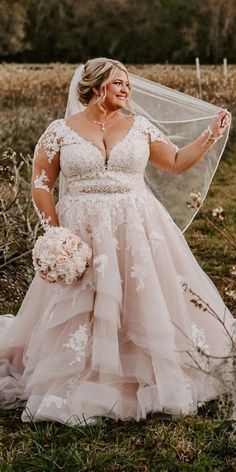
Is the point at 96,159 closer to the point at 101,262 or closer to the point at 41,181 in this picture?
the point at 41,181

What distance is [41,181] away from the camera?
457 centimetres

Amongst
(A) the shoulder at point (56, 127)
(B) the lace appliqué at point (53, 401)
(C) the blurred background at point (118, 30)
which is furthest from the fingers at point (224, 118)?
(C) the blurred background at point (118, 30)

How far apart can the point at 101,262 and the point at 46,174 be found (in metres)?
0.63

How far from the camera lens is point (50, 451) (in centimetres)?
388

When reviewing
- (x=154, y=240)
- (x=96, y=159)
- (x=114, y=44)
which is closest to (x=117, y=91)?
(x=96, y=159)

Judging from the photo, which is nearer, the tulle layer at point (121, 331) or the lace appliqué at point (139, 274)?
the tulle layer at point (121, 331)

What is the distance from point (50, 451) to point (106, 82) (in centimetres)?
201

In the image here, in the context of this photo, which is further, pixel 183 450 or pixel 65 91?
pixel 65 91

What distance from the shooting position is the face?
4.44m

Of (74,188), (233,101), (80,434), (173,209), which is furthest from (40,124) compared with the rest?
(80,434)

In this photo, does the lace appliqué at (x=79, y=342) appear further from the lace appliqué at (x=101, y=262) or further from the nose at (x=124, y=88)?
the nose at (x=124, y=88)

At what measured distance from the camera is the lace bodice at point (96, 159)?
14.6 feet

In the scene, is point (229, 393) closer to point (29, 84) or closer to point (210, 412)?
point (210, 412)

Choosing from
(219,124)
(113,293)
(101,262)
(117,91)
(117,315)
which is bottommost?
(117,315)
